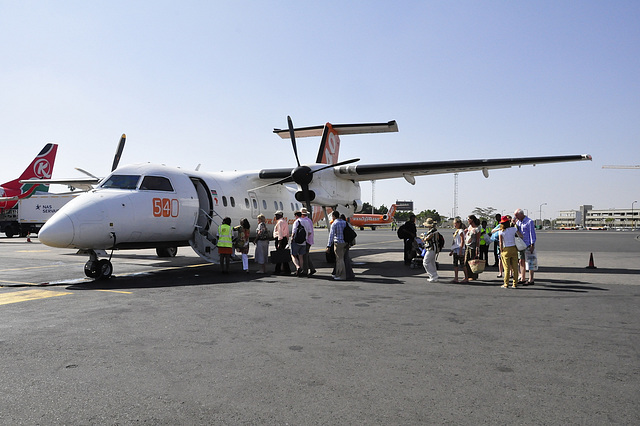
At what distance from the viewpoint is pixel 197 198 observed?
13648 mm

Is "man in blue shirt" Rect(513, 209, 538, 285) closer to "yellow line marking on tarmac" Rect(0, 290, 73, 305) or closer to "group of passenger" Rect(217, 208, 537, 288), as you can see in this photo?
"group of passenger" Rect(217, 208, 537, 288)

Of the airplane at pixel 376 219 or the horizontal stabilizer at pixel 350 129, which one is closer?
the horizontal stabilizer at pixel 350 129

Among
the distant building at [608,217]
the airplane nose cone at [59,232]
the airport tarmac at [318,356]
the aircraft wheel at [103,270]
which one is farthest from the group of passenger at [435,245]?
the distant building at [608,217]

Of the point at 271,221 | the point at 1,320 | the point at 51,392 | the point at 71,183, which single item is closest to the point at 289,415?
the point at 51,392

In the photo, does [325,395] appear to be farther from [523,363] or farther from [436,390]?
[523,363]

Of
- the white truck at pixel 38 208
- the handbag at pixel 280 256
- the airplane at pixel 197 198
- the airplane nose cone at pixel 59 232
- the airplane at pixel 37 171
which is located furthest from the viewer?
the airplane at pixel 37 171

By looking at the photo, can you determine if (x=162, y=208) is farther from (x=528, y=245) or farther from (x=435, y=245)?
(x=528, y=245)

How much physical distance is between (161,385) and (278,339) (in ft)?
5.91

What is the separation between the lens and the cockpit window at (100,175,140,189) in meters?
11.6

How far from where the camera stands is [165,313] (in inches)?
275

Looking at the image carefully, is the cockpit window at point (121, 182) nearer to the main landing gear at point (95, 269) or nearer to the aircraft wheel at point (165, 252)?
the main landing gear at point (95, 269)

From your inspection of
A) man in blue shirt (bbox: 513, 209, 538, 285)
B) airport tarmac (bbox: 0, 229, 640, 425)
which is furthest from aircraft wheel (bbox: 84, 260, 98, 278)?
man in blue shirt (bbox: 513, 209, 538, 285)

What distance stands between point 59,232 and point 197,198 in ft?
14.8

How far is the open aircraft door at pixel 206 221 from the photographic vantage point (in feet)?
44.0
